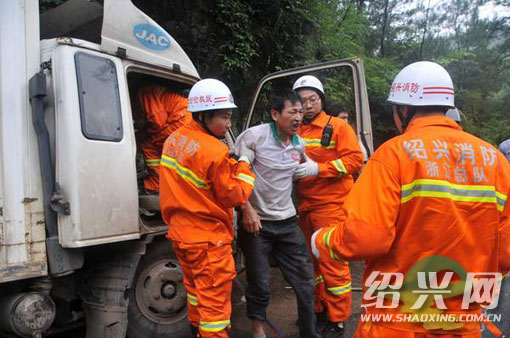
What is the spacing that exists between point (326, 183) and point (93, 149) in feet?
5.78

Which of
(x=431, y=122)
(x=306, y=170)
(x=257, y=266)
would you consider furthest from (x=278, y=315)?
(x=431, y=122)

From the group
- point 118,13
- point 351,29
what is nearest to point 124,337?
point 118,13

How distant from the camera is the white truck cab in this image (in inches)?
92.4

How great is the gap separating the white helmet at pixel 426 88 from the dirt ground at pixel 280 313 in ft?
7.99

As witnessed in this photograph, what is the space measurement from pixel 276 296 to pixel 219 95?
260cm

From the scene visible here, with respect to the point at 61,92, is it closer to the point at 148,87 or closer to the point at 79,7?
the point at 148,87

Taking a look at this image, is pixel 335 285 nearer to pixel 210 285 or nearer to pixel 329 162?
pixel 329 162

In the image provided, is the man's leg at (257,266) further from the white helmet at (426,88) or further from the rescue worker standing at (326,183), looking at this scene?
the white helmet at (426,88)

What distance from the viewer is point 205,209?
2.53 m

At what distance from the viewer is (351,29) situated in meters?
11.6

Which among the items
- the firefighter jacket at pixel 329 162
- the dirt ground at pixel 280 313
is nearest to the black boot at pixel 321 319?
the dirt ground at pixel 280 313

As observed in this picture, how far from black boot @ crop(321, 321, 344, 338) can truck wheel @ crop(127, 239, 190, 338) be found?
1088 mm

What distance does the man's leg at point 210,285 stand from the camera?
2494mm

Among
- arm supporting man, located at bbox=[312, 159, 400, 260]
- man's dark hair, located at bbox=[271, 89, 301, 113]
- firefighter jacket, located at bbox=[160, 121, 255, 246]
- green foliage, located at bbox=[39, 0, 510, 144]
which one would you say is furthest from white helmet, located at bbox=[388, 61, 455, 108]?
green foliage, located at bbox=[39, 0, 510, 144]
